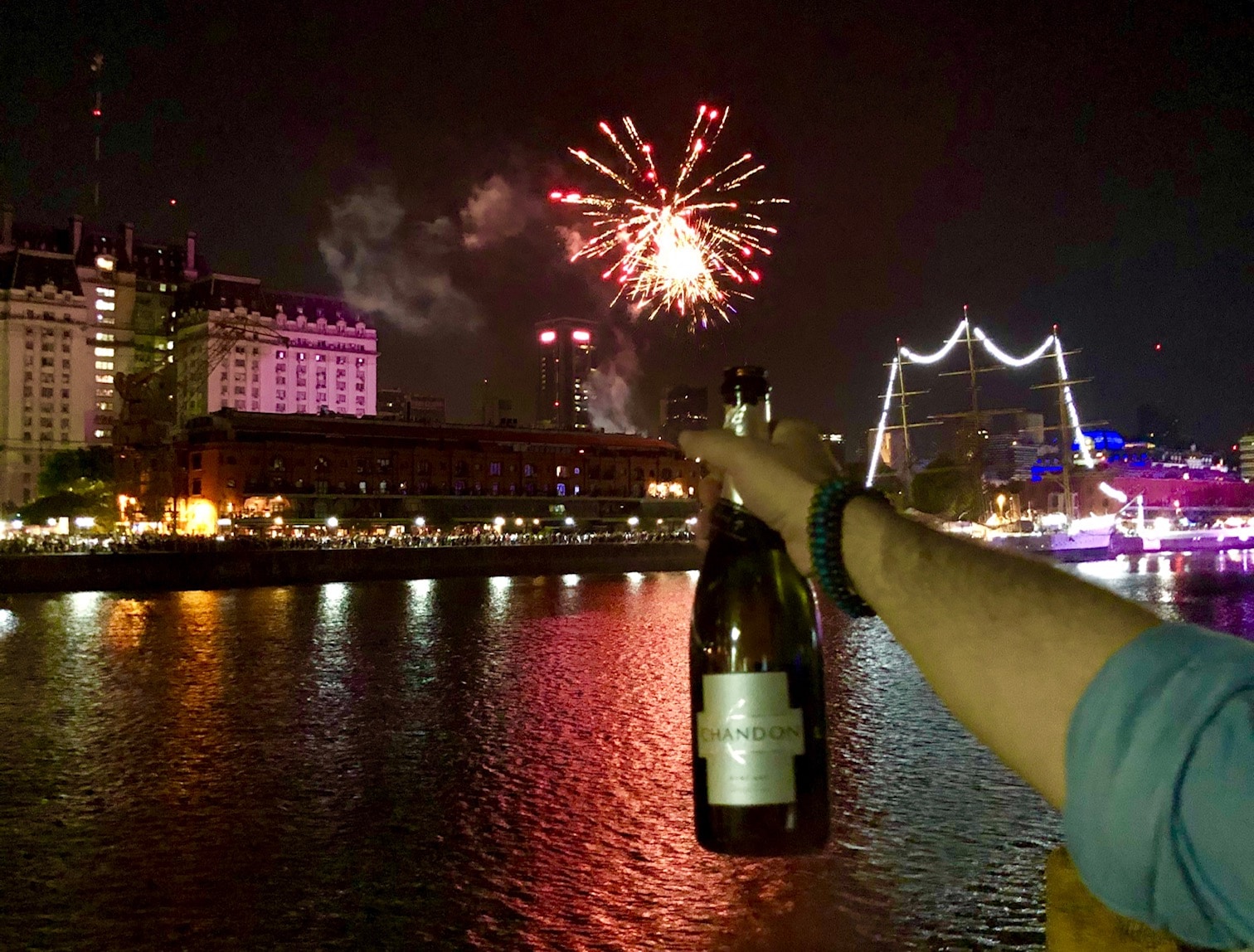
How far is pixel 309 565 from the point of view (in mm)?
42188

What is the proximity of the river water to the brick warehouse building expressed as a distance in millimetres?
65804

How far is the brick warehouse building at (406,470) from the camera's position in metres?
76.8

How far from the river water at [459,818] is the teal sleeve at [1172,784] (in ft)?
11.7

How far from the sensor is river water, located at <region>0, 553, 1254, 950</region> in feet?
14.5

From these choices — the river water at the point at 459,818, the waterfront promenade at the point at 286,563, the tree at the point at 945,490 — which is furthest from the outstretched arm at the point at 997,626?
the tree at the point at 945,490

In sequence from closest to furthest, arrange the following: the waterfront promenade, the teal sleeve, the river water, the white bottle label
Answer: the teal sleeve, the white bottle label, the river water, the waterfront promenade

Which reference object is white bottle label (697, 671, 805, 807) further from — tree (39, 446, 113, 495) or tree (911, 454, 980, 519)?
tree (39, 446, 113, 495)

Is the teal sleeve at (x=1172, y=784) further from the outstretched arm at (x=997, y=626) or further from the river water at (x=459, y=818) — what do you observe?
the river water at (x=459, y=818)

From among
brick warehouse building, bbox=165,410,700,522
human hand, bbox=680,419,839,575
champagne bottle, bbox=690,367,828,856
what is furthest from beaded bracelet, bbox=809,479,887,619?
brick warehouse building, bbox=165,410,700,522

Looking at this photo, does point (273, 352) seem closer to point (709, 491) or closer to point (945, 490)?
point (945, 490)

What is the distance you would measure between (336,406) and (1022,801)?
479 feet

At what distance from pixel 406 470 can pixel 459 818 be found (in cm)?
7844

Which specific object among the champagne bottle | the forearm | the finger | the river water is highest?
the finger

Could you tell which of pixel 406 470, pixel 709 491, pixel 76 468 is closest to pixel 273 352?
pixel 76 468
